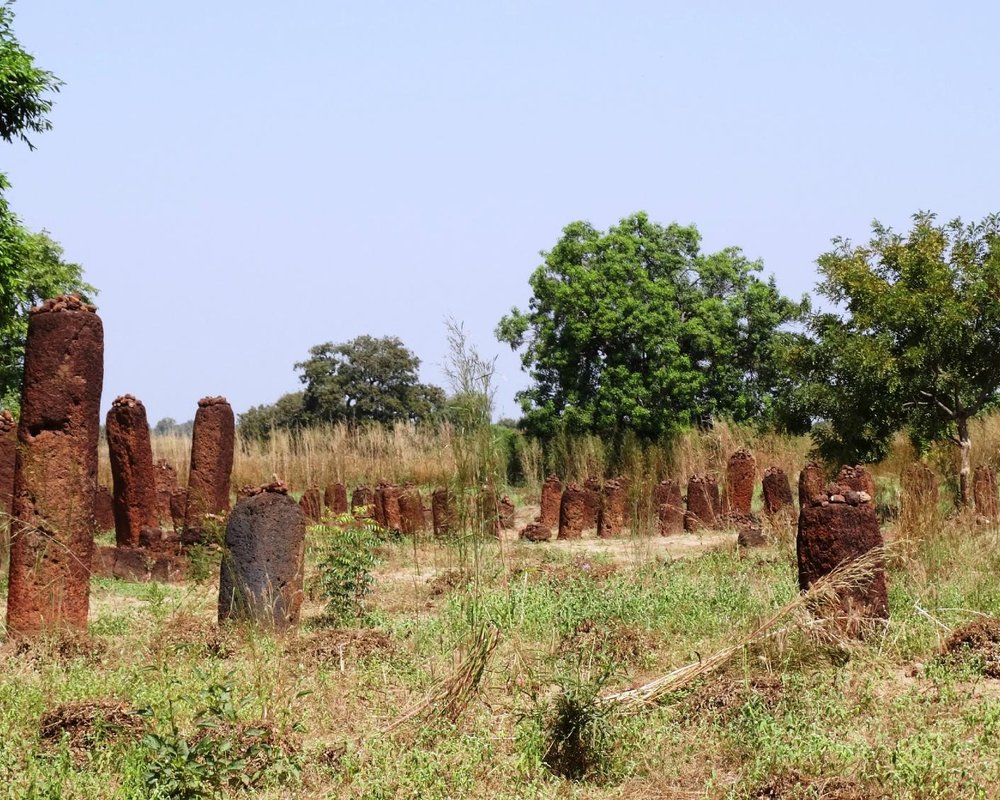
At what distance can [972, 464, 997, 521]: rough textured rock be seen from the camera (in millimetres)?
15578

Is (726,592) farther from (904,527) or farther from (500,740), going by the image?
(500,740)

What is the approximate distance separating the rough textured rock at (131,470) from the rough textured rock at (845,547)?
915 centimetres

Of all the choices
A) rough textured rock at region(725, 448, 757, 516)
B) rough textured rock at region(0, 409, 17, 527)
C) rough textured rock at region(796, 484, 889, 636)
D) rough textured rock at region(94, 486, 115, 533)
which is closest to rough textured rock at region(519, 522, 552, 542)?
rough textured rock at region(725, 448, 757, 516)

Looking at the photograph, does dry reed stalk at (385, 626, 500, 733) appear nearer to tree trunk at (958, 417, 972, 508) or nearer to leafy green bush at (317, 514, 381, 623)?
leafy green bush at (317, 514, 381, 623)

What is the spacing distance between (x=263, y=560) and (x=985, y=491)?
1016 centimetres

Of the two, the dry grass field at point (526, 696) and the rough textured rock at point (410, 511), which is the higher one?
the rough textured rock at point (410, 511)

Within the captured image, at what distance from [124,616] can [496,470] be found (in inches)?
176

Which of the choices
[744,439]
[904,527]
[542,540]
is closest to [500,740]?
[904,527]

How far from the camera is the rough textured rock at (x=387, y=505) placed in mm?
18500

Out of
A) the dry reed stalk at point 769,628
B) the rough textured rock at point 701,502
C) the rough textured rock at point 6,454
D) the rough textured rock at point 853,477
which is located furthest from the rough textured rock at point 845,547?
the rough textured rock at point 6,454

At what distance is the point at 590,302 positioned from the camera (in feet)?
97.8

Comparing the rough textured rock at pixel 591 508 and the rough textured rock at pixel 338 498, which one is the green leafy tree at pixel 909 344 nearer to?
the rough textured rock at pixel 591 508

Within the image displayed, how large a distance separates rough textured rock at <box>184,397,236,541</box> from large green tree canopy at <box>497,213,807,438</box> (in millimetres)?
15110

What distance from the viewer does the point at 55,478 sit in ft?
29.2
